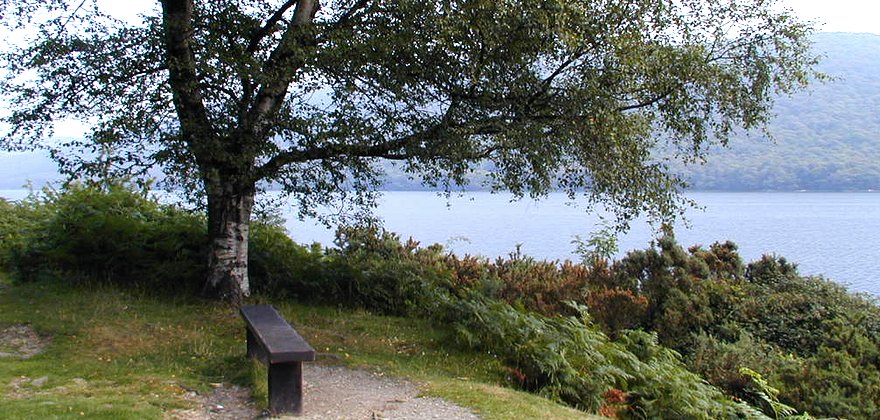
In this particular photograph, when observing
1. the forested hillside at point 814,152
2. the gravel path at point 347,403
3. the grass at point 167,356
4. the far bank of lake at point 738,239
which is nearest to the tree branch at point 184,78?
the grass at point 167,356

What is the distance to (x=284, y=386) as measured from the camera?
5.64 meters

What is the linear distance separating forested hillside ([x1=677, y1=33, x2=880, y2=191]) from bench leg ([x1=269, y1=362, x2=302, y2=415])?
5385cm

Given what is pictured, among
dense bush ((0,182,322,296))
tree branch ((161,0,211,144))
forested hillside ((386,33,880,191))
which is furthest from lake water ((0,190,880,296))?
forested hillside ((386,33,880,191))

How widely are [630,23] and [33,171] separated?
22759 mm

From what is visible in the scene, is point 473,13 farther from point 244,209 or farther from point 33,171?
point 33,171

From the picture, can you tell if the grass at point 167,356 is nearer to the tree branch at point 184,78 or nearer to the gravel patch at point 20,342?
the gravel patch at point 20,342

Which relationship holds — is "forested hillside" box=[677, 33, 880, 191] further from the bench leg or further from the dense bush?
the bench leg

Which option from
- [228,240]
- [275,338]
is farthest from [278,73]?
[275,338]

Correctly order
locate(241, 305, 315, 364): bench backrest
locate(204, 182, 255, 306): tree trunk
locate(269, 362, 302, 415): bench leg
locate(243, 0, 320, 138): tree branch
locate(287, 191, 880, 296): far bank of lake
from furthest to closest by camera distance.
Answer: locate(287, 191, 880, 296): far bank of lake, locate(204, 182, 255, 306): tree trunk, locate(243, 0, 320, 138): tree branch, locate(269, 362, 302, 415): bench leg, locate(241, 305, 315, 364): bench backrest

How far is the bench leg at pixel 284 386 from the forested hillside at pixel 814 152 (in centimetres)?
5385

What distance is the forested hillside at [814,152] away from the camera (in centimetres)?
5994

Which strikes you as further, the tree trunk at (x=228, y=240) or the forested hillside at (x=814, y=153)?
the forested hillside at (x=814, y=153)

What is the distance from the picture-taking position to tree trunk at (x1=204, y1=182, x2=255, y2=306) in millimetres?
9375

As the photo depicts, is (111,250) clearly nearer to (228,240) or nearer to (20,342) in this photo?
(228,240)
